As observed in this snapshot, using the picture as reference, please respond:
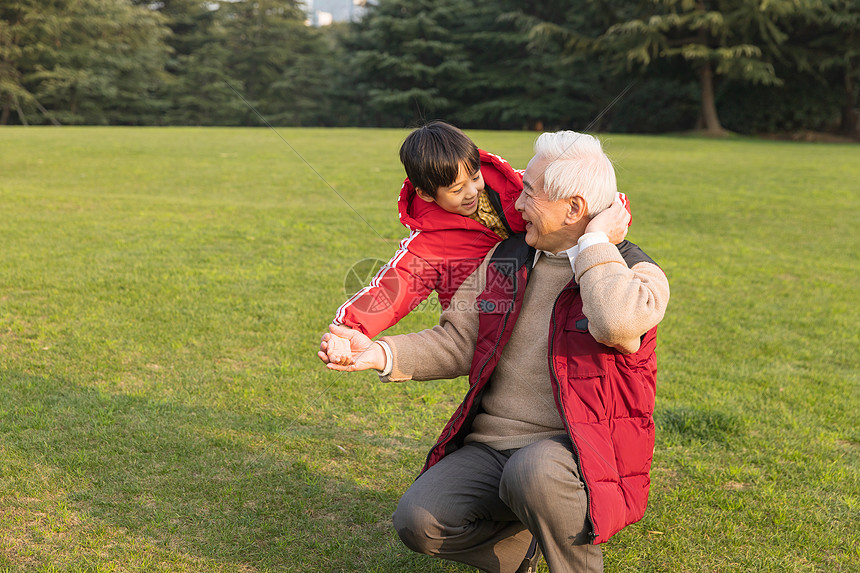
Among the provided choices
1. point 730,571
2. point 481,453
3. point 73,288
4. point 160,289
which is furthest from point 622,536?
point 73,288

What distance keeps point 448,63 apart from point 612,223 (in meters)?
32.7

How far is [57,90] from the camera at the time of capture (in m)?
37.1

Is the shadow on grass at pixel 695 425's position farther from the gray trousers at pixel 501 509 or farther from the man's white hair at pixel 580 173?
the man's white hair at pixel 580 173

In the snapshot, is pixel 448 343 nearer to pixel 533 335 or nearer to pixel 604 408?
pixel 533 335

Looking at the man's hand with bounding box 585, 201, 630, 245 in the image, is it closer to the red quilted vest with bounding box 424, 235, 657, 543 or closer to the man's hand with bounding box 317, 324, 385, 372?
the red quilted vest with bounding box 424, 235, 657, 543

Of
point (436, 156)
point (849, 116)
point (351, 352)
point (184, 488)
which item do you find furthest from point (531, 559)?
point (849, 116)

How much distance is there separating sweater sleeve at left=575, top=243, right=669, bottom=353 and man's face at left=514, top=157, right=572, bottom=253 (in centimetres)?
18

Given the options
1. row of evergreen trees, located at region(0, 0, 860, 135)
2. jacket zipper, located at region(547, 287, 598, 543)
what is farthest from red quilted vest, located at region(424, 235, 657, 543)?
row of evergreen trees, located at region(0, 0, 860, 135)

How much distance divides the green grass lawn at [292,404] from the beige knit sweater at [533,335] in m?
0.51

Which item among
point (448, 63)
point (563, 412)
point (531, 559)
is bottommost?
point (531, 559)

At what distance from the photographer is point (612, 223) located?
220cm

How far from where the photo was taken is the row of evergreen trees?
2716 cm

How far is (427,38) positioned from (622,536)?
31.7 m

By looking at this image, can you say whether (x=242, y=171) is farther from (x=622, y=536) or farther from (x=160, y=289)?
(x=622, y=536)
